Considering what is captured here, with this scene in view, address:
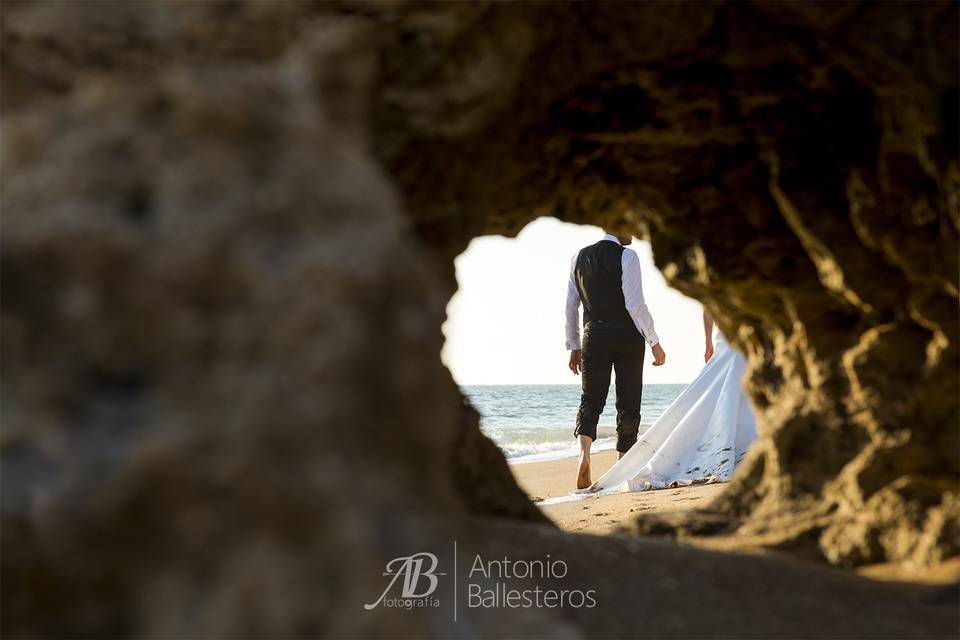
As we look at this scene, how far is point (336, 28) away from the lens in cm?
206

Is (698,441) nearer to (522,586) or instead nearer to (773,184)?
(773,184)

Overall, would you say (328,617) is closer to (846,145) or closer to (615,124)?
(615,124)

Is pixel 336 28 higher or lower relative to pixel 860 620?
higher

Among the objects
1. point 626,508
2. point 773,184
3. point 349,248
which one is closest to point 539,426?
point 626,508

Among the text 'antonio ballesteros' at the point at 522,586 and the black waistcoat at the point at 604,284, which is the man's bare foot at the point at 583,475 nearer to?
the black waistcoat at the point at 604,284

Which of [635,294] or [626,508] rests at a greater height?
[635,294]

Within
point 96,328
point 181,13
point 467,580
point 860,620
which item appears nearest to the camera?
point 96,328

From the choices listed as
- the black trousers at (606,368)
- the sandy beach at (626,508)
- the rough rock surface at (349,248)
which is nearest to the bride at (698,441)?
the sandy beach at (626,508)

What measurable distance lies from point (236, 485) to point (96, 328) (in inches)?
14.5

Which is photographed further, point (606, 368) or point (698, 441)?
point (698, 441)

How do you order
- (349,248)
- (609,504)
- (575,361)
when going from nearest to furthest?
(349,248) → (609,504) → (575,361)

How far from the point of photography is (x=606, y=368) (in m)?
7.11

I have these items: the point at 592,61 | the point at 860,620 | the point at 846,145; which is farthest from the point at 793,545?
the point at 592,61

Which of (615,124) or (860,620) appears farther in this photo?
(615,124)
